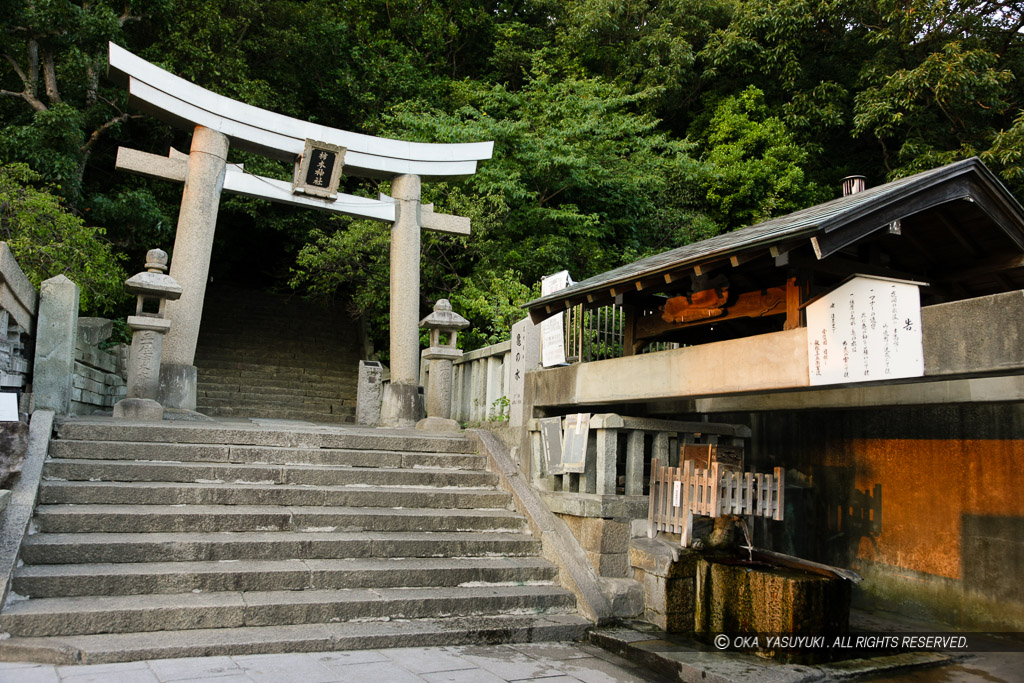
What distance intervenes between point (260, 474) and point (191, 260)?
5.36 metres

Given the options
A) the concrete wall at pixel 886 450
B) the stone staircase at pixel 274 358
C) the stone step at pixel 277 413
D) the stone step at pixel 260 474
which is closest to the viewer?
the concrete wall at pixel 886 450

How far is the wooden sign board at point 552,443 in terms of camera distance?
7266mm

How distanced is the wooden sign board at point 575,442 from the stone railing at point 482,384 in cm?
181

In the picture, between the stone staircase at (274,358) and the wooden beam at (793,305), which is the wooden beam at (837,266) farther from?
the stone staircase at (274,358)

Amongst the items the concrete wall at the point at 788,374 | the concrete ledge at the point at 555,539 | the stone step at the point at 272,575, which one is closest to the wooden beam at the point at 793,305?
the concrete wall at the point at 788,374

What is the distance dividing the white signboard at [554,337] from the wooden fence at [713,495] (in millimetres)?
1827

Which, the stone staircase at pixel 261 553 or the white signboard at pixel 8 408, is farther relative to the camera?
the white signboard at pixel 8 408

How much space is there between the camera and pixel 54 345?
775 centimetres

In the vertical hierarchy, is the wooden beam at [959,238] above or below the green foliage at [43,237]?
below

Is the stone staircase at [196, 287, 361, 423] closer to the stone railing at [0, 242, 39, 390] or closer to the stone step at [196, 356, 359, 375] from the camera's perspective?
the stone step at [196, 356, 359, 375]

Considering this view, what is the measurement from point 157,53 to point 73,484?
14085 millimetres

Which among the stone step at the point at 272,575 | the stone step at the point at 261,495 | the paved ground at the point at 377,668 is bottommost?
the paved ground at the point at 377,668

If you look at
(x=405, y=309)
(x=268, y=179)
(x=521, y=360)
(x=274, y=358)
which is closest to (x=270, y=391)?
(x=274, y=358)

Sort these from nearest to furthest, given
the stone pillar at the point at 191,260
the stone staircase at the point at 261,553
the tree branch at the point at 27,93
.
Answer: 1. the stone staircase at the point at 261,553
2. the stone pillar at the point at 191,260
3. the tree branch at the point at 27,93
